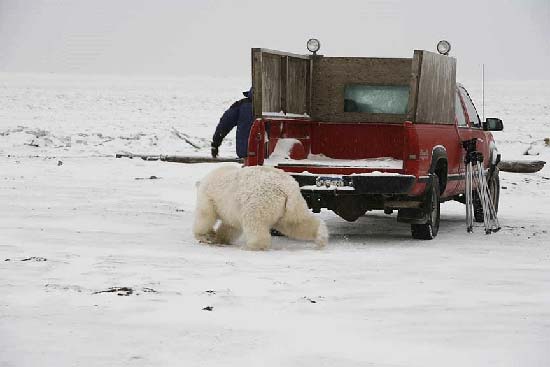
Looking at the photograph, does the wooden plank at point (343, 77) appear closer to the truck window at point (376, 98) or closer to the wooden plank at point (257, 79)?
the truck window at point (376, 98)

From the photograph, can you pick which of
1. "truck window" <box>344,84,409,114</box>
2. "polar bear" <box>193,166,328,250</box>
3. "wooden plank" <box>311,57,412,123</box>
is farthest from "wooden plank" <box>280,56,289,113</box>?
"polar bear" <box>193,166,328,250</box>

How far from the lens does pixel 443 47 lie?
36.8 feet

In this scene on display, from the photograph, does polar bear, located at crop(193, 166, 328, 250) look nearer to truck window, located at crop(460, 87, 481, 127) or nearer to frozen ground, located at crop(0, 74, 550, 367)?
frozen ground, located at crop(0, 74, 550, 367)

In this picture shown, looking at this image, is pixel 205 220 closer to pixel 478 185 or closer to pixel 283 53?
pixel 283 53

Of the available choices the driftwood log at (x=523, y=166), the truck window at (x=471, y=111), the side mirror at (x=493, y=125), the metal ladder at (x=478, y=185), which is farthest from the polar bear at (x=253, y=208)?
the driftwood log at (x=523, y=166)

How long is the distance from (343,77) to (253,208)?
13.3ft

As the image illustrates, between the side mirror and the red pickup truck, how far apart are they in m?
0.01

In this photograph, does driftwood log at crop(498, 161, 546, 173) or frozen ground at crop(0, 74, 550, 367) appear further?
driftwood log at crop(498, 161, 546, 173)

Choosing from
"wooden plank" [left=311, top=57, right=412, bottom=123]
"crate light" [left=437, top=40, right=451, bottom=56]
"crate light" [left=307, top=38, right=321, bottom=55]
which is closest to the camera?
"crate light" [left=437, top=40, right=451, bottom=56]

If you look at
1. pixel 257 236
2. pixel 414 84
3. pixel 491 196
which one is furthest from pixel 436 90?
pixel 257 236

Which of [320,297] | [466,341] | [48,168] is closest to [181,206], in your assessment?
[48,168]

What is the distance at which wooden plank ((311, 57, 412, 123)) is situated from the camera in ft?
40.5

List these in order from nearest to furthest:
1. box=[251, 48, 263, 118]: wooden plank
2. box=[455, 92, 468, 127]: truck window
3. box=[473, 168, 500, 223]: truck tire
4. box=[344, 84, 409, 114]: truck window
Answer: box=[251, 48, 263, 118]: wooden plank → box=[455, 92, 468, 127]: truck window → box=[344, 84, 409, 114]: truck window → box=[473, 168, 500, 223]: truck tire

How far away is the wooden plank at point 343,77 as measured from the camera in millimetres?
12359
